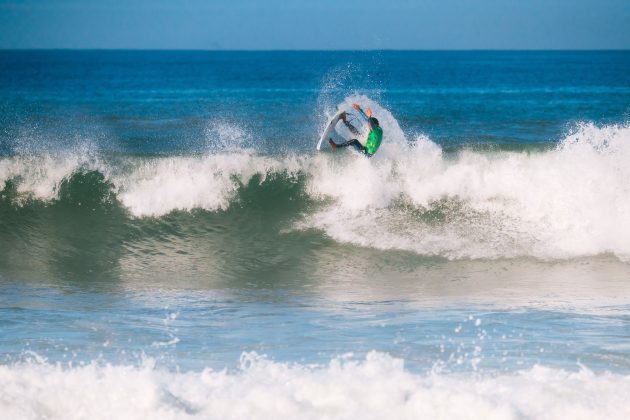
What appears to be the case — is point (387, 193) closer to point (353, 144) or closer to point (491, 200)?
point (353, 144)

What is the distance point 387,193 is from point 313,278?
12.5ft

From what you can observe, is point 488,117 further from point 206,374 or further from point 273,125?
point 206,374

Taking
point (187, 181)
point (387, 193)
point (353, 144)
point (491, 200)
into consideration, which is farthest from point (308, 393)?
point (187, 181)

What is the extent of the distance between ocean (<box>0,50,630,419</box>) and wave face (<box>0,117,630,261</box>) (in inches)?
1.8

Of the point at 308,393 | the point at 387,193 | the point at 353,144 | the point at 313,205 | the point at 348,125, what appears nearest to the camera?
the point at 308,393

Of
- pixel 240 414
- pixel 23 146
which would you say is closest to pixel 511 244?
pixel 240 414

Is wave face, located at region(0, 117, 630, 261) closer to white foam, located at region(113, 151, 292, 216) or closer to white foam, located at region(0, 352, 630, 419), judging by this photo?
white foam, located at region(113, 151, 292, 216)

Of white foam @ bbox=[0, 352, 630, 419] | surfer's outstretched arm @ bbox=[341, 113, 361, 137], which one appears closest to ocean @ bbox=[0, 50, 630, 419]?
white foam @ bbox=[0, 352, 630, 419]

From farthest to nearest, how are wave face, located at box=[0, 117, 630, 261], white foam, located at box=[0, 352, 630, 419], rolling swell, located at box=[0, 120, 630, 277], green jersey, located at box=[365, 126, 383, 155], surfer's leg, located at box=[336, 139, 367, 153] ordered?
green jersey, located at box=[365, 126, 383, 155] < surfer's leg, located at box=[336, 139, 367, 153] < wave face, located at box=[0, 117, 630, 261] < rolling swell, located at box=[0, 120, 630, 277] < white foam, located at box=[0, 352, 630, 419]

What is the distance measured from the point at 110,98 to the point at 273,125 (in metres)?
16.9

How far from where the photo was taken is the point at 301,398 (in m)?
5.98

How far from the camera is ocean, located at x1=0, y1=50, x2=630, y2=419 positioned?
604 centimetres

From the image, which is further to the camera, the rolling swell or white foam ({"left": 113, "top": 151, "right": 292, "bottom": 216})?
white foam ({"left": 113, "top": 151, "right": 292, "bottom": 216})

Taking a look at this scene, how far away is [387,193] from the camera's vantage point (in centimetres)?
1387
